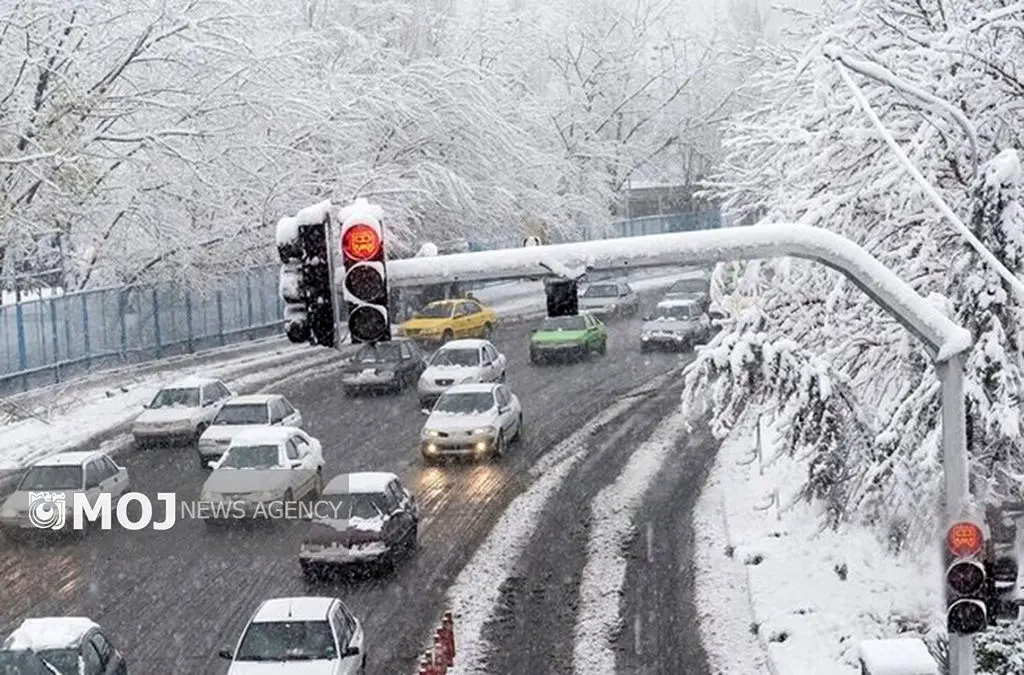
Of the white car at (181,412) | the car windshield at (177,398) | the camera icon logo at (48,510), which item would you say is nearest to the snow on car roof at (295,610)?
the camera icon logo at (48,510)

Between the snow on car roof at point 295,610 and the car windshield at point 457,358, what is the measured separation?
63.0ft

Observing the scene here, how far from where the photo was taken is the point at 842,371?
63.5 feet

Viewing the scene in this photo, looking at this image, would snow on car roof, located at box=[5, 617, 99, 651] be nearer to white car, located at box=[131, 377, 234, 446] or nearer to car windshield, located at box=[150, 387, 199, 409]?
white car, located at box=[131, 377, 234, 446]

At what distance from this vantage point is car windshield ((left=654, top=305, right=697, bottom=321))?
46.8m

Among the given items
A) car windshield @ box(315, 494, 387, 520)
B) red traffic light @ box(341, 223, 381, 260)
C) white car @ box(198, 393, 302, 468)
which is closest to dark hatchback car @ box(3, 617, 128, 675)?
car windshield @ box(315, 494, 387, 520)

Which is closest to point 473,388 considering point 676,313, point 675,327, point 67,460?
point 67,460

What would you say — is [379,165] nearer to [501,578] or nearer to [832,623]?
[501,578]

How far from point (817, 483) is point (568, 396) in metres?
18.8

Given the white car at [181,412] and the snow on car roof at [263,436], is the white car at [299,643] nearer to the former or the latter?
the snow on car roof at [263,436]

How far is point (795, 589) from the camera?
20516mm

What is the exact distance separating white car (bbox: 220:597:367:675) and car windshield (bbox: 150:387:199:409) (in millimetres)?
16186

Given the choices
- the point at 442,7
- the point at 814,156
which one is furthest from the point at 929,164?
the point at 442,7

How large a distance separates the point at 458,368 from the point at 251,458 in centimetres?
1114

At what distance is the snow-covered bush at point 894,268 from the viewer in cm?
1673
